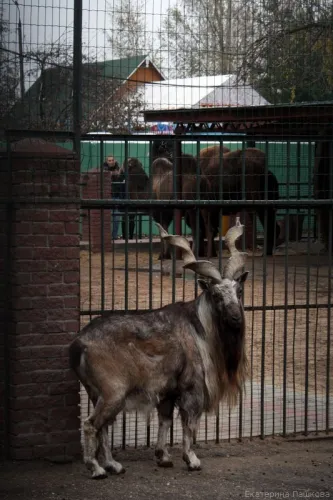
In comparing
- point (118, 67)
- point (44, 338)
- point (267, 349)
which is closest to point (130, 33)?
point (118, 67)

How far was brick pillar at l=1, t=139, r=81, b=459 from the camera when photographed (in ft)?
22.4

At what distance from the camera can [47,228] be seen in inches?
271

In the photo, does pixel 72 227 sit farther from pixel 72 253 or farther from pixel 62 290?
pixel 62 290

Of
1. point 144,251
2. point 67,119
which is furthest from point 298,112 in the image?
point 144,251

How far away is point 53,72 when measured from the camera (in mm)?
7098

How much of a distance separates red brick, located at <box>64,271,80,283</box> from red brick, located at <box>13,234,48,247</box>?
31 centimetres

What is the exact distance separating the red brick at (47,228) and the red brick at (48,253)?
0.14 meters

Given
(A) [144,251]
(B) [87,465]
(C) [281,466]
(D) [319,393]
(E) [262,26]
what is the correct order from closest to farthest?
1. (B) [87,465]
2. (C) [281,466]
3. (E) [262,26]
4. (D) [319,393]
5. (A) [144,251]

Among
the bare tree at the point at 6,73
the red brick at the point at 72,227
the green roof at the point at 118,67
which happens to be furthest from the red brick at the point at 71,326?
the green roof at the point at 118,67

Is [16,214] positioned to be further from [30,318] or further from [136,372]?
[136,372]

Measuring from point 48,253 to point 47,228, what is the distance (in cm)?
20

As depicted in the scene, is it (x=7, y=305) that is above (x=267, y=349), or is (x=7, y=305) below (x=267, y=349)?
above

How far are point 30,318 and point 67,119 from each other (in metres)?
1.69

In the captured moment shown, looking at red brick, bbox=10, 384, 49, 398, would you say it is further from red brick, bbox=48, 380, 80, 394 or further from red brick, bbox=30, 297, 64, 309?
red brick, bbox=30, 297, 64, 309
